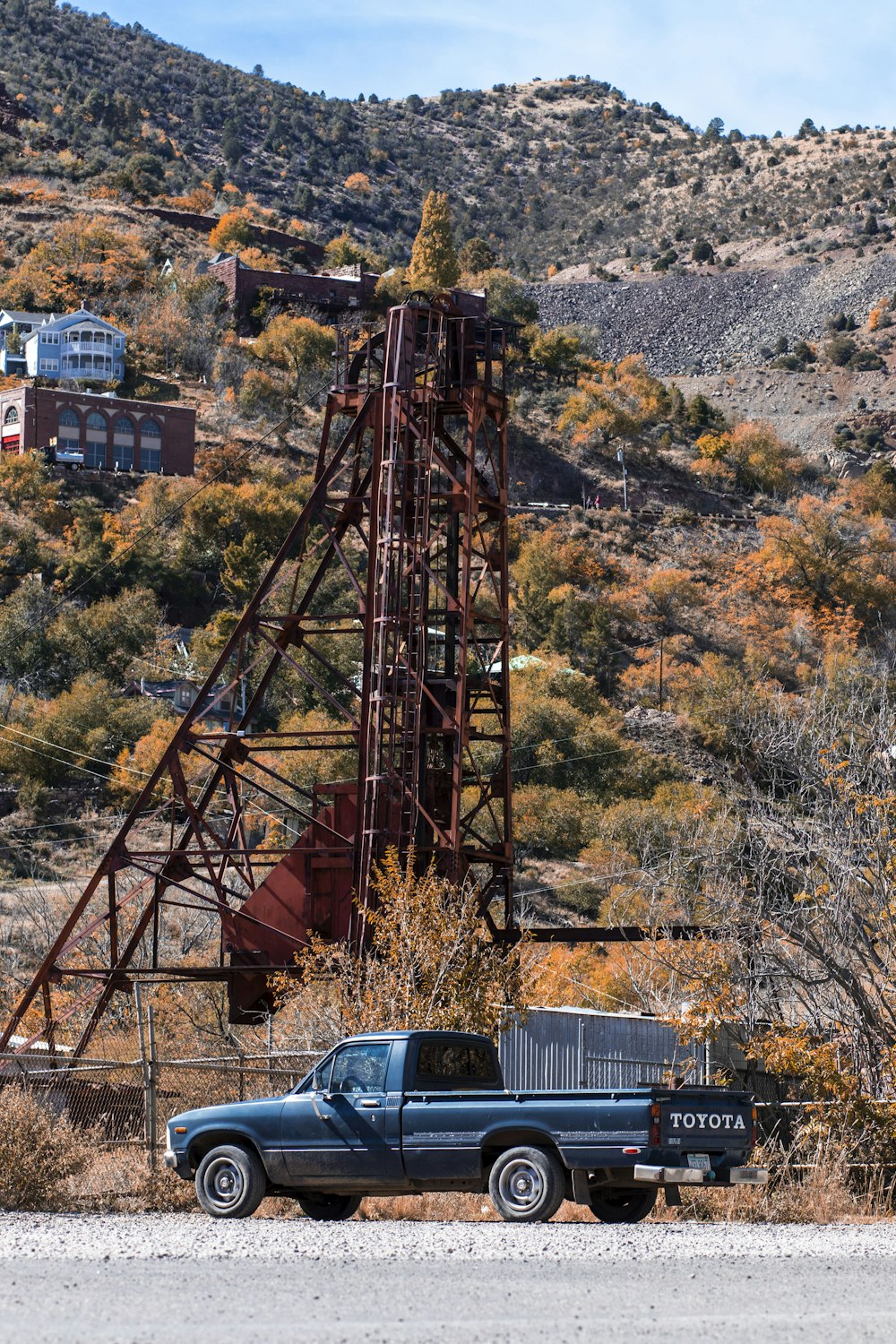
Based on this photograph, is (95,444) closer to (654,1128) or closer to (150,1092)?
(150,1092)

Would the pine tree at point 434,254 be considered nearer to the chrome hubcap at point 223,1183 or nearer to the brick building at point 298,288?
the brick building at point 298,288

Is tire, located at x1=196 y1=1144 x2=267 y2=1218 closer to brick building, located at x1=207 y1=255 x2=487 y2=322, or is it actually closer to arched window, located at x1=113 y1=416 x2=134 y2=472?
arched window, located at x1=113 y1=416 x2=134 y2=472

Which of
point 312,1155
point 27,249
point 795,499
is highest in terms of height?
point 27,249

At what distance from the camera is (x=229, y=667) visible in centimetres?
7906

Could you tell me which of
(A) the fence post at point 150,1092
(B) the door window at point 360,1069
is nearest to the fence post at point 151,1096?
(A) the fence post at point 150,1092

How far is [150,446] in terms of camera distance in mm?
101500

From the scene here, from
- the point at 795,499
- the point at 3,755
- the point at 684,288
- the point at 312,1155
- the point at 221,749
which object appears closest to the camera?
the point at 312,1155

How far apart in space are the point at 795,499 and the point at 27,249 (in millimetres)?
58417

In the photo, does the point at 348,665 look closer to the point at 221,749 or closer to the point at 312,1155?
the point at 221,749

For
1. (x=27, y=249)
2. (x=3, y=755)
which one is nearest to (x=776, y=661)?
(x=3, y=755)

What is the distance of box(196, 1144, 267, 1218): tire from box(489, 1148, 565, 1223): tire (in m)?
2.16

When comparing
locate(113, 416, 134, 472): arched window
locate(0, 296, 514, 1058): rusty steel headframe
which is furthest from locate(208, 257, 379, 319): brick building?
locate(0, 296, 514, 1058): rusty steel headframe

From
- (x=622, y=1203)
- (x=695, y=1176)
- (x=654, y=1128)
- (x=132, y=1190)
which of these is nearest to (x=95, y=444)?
(x=132, y=1190)

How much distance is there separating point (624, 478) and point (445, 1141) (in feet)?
343
